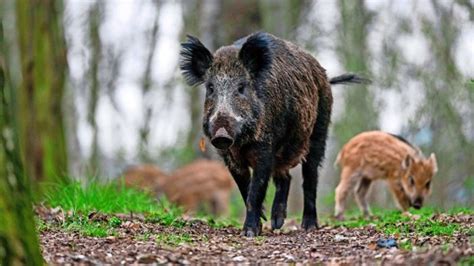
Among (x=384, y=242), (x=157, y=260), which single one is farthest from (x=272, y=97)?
(x=157, y=260)

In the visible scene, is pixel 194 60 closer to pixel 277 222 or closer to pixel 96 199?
pixel 277 222

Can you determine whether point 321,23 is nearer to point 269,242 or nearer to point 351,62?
point 351,62

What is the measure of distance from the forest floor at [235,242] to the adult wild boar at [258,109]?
1.75ft

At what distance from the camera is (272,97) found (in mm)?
8414

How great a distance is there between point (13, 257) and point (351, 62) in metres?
14.3

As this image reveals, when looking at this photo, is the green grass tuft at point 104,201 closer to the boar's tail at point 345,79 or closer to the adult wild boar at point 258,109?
the adult wild boar at point 258,109

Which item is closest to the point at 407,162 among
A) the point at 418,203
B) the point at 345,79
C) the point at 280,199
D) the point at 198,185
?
the point at 418,203

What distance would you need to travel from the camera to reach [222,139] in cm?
768

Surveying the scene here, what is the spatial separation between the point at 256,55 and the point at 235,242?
2.01 meters

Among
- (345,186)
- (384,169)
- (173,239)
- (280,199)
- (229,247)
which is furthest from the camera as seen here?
(384,169)

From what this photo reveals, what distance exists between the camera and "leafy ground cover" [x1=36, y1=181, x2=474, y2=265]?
19.5ft

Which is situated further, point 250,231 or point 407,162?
point 407,162

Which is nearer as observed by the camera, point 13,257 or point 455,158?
point 13,257

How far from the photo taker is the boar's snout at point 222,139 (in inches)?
302
